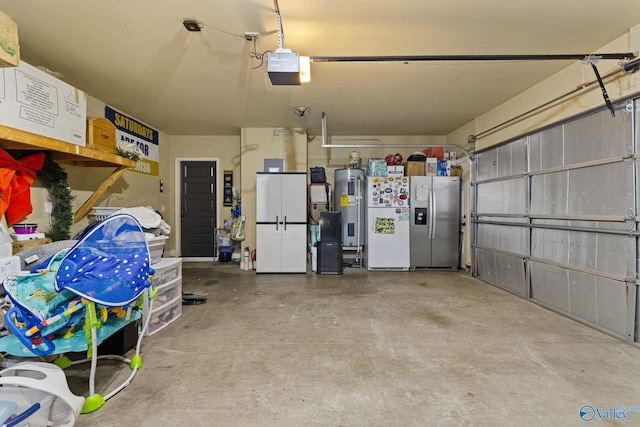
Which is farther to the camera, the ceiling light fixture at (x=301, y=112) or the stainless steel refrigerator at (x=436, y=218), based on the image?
the stainless steel refrigerator at (x=436, y=218)

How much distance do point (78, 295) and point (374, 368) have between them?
6.63 feet

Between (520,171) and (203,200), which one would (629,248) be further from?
(203,200)

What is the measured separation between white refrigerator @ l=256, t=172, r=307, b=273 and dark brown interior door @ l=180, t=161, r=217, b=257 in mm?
1816

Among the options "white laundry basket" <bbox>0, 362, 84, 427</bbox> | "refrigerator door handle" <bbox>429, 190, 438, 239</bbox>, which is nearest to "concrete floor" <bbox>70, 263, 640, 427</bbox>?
"white laundry basket" <bbox>0, 362, 84, 427</bbox>

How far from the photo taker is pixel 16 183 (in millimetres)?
2611

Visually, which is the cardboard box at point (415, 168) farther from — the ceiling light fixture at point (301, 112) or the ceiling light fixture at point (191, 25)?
the ceiling light fixture at point (191, 25)

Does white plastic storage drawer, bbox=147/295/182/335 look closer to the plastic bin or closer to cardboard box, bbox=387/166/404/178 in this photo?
the plastic bin

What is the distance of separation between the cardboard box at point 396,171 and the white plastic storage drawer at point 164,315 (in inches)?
164

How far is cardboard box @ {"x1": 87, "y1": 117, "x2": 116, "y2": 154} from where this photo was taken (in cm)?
306

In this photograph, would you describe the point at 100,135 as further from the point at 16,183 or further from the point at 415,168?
the point at 415,168

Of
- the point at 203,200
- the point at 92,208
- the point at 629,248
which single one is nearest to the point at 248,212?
the point at 203,200

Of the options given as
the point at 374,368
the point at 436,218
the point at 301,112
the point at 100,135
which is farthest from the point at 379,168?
the point at 100,135

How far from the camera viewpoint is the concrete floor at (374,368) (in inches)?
62.9

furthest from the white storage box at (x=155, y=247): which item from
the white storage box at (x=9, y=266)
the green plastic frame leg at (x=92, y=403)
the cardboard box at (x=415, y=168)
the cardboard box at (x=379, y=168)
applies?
Result: the cardboard box at (x=415, y=168)
